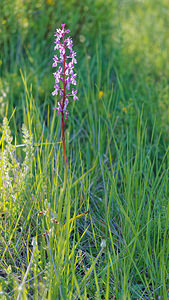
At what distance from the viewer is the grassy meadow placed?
5.82 ft

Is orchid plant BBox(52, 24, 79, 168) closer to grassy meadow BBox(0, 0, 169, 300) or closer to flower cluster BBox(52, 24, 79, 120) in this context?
flower cluster BBox(52, 24, 79, 120)

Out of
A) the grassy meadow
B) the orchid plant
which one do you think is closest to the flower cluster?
the orchid plant

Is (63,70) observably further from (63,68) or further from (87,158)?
(87,158)

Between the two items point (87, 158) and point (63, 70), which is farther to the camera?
point (87, 158)

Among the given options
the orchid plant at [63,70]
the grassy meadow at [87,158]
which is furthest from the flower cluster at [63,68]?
the grassy meadow at [87,158]

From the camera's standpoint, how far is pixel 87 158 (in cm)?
262

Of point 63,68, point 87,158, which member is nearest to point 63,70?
point 63,68

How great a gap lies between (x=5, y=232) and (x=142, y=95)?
2.05 metres

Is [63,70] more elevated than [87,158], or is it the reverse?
[63,70]

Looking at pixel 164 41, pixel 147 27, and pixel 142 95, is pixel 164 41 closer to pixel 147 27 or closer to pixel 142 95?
pixel 147 27

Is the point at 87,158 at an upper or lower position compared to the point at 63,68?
lower

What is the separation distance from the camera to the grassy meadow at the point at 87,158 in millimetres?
1773

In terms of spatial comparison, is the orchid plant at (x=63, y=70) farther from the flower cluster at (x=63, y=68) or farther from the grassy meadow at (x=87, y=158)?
the grassy meadow at (x=87, y=158)

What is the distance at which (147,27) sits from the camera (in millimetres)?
4953
